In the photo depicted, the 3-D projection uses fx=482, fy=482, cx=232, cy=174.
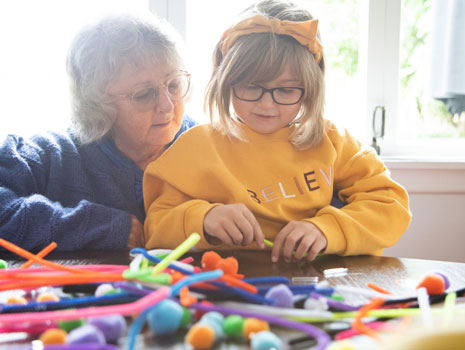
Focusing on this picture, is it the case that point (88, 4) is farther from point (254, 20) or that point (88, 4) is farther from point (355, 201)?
point (355, 201)

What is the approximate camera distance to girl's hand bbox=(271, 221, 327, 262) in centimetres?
83

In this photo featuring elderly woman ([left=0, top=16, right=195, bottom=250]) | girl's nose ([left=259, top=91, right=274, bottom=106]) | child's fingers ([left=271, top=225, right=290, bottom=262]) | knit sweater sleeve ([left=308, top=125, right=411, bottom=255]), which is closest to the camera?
child's fingers ([left=271, top=225, right=290, bottom=262])

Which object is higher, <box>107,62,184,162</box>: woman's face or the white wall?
<box>107,62,184,162</box>: woman's face

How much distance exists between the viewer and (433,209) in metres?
A: 1.84

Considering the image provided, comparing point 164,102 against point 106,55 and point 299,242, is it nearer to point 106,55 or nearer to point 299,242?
point 106,55

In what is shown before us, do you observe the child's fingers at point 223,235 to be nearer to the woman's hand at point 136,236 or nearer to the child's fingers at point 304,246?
the child's fingers at point 304,246

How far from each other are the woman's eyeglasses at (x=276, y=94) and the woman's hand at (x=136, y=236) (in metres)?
0.36

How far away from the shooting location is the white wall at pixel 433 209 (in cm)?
180

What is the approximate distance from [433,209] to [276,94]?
110 centimetres

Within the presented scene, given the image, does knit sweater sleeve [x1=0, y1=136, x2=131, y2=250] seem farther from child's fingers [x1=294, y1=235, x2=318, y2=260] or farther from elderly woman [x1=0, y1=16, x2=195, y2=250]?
child's fingers [x1=294, y1=235, x2=318, y2=260]

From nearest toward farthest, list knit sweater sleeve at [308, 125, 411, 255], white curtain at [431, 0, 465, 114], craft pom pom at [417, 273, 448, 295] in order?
craft pom pom at [417, 273, 448, 295] → knit sweater sleeve at [308, 125, 411, 255] → white curtain at [431, 0, 465, 114]

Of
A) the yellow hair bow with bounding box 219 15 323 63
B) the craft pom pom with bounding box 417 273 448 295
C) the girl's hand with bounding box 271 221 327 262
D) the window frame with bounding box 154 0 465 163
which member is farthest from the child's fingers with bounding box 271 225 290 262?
the window frame with bounding box 154 0 465 163

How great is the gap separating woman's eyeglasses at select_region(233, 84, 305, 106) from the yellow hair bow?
0.36 ft

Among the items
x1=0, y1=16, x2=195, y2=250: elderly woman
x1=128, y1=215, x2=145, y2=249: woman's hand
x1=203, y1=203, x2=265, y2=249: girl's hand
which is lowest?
x1=128, y1=215, x2=145, y2=249: woman's hand
